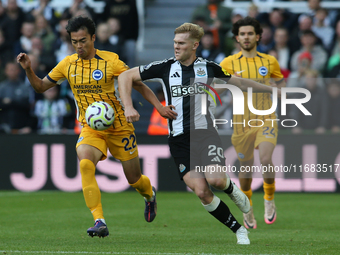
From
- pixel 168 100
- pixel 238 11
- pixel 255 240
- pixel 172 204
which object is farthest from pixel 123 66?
pixel 238 11

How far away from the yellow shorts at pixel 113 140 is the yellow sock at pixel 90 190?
305mm

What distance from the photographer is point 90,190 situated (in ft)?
20.0

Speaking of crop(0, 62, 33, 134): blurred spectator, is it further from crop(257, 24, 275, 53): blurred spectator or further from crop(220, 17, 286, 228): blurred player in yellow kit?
crop(220, 17, 286, 228): blurred player in yellow kit

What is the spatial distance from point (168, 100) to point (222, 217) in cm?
133

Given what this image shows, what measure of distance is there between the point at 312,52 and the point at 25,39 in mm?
7006

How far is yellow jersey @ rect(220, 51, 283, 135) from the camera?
7.57 meters

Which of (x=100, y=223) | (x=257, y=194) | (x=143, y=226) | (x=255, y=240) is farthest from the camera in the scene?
(x=257, y=194)

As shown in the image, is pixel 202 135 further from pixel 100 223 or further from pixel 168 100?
pixel 100 223

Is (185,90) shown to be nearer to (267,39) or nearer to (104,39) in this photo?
(104,39)

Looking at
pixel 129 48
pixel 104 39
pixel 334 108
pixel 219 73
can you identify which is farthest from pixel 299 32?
→ pixel 219 73

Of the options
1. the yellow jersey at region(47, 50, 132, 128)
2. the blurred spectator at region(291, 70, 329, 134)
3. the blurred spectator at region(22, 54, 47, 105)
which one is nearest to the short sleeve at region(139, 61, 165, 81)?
the yellow jersey at region(47, 50, 132, 128)

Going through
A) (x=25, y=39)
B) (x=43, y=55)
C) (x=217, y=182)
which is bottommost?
(x=217, y=182)

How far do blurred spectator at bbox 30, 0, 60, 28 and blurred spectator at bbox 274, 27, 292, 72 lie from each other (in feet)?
19.2

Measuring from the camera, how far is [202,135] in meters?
5.99
